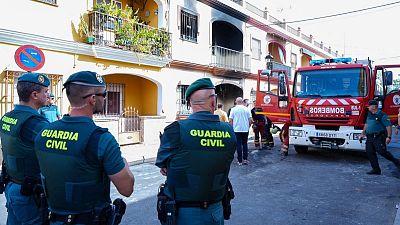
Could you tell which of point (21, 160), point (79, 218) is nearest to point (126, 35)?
point (21, 160)

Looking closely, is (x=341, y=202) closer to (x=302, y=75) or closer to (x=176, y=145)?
(x=176, y=145)

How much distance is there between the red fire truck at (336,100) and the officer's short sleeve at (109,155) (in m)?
8.07

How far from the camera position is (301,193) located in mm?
6250

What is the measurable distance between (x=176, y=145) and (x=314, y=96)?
25.7 feet

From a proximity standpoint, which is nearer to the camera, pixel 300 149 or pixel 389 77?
pixel 389 77

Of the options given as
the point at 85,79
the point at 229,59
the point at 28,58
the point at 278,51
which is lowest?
the point at 85,79

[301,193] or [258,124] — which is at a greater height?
[258,124]

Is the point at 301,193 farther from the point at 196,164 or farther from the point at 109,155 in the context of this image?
the point at 109,155

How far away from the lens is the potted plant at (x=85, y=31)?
34.2 feet

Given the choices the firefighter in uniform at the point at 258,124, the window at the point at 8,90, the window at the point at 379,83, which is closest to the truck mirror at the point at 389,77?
the window at the point at 379,83

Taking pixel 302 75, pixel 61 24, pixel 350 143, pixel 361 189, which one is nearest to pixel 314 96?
pixel 302 75

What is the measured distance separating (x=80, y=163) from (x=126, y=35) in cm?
984

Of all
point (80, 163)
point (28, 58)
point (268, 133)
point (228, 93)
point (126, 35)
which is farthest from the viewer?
point (228, 93)

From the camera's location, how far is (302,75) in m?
10.2
